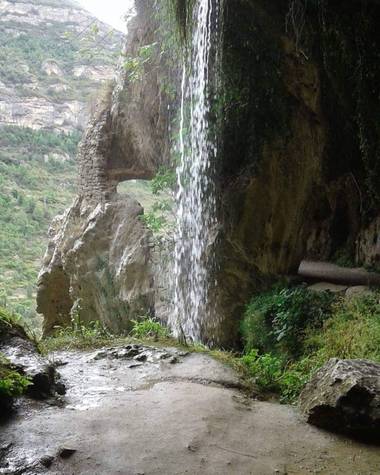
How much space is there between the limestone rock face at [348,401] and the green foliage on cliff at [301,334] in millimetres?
705

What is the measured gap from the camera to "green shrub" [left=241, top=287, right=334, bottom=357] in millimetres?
6355

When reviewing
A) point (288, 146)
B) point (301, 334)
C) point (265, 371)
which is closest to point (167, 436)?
point (265, 371)

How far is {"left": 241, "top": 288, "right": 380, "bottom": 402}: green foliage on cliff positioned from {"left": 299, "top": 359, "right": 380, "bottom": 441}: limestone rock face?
0.70 metres

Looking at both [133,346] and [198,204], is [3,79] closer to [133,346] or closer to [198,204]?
[198,204]

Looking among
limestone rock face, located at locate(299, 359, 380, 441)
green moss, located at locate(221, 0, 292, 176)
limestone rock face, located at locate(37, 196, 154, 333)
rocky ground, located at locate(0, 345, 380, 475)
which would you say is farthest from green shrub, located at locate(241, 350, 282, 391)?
limestone rock face, located at locate(37, 196, 154, 333)

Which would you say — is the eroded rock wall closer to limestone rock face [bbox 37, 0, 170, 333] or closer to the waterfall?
the waterfall

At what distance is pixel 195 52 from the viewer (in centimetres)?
784

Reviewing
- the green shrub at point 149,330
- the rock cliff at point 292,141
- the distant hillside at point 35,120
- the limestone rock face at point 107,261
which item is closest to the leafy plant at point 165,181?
the limestone rock face at point 107,261

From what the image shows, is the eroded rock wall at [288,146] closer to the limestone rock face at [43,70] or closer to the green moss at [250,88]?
the green moss at [250,88]

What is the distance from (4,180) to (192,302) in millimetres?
20710

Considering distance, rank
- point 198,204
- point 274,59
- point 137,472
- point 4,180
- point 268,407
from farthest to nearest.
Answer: point 4,180 → point 198,204 → point 274,59 → point 268,407 → point 137,472

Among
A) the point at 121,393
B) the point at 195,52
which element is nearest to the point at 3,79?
the point at 195,52

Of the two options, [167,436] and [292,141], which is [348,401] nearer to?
[167,436]

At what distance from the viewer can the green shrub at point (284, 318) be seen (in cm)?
636
